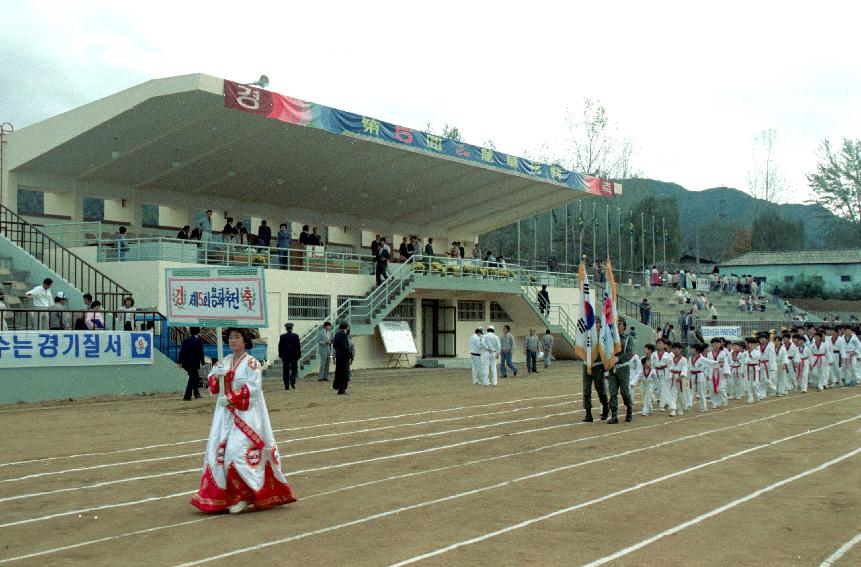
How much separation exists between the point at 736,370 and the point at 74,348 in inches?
601

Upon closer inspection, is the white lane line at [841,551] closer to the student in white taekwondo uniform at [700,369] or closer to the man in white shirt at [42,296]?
the student in white taekwondo uniform at [700,369]

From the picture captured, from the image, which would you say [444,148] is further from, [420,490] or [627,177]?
[627,177]

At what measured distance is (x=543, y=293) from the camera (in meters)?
42.5

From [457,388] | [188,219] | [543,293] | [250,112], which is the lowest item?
[457,388]

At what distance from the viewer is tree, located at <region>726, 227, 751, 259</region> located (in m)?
105

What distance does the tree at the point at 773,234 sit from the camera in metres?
95.5

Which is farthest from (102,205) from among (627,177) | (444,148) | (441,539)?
(627,177)

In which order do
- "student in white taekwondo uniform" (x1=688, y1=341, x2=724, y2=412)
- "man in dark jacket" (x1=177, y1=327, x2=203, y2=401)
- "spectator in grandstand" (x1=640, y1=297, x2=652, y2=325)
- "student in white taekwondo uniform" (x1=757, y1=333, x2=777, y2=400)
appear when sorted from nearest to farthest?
"student in white taekwondo uniform" (x1=688, y1=341, x2=724, y2=412) < "man in dark jacket" (x1=177, y1=327, x2=203, y2=401) < "student in white taekwondo uniform" (x1=757, y1=333, x2=777, y2=400) < "spectator in grandstand" (x1=640, y1=297, x2=652, y2=325)

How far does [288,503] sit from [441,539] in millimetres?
2095

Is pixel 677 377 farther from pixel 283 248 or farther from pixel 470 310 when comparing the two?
pixel 470 310

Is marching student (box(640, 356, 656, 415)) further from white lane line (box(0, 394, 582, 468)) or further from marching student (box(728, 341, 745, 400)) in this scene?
marching student (box(728, 341, 745, 400))

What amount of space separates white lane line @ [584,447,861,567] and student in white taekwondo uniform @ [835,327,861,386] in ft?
52.3

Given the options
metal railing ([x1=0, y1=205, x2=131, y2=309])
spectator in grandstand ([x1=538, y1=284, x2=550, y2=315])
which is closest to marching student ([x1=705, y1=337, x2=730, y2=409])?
metal railing ([x1=0, y1=205, x2=131, y2=309])

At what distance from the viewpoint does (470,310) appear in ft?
135
